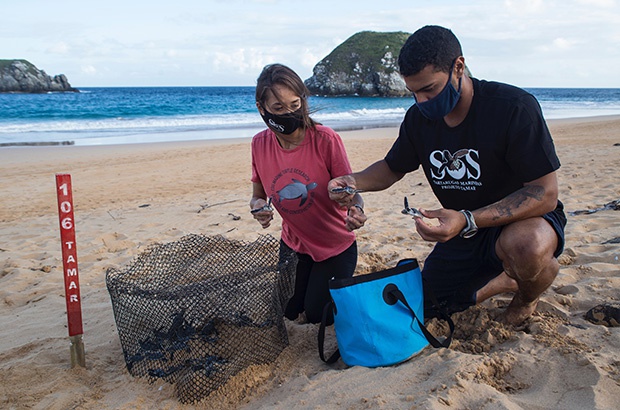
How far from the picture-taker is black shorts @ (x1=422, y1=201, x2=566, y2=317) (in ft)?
9.77

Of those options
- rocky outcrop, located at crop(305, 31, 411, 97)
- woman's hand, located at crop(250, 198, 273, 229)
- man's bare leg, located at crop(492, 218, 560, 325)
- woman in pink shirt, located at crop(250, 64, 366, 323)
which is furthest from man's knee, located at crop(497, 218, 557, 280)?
rocky outcrop, located at crop(305, 31, 411, 97)

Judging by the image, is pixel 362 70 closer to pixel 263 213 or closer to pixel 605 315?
pixel 263 213

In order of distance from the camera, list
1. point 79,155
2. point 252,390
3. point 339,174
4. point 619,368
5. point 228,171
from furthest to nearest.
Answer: point 79,155
point 228,171
point 339,174
point 252,390
point 619,368

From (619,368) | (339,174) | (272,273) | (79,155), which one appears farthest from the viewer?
(79,155)

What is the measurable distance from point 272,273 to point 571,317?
1734 mm

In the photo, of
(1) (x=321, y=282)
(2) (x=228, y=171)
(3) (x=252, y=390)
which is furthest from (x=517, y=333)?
(2) (x=228, y=171)

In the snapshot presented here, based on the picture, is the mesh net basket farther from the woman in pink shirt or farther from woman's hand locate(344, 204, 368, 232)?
woman's hand locate(344, 204, 368, 232)

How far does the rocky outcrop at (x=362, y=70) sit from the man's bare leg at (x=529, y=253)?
5518 cm

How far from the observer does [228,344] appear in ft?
9.04

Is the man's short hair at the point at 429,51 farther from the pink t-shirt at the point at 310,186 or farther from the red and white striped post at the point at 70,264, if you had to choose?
the red and white striped post at the point at 70,264

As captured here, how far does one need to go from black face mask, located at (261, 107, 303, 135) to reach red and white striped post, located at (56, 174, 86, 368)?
1176mm

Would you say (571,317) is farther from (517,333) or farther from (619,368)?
(619,368)

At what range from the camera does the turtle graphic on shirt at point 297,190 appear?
3.22 m

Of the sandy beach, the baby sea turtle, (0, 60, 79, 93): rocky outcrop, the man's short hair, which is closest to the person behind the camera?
the sandy beach
